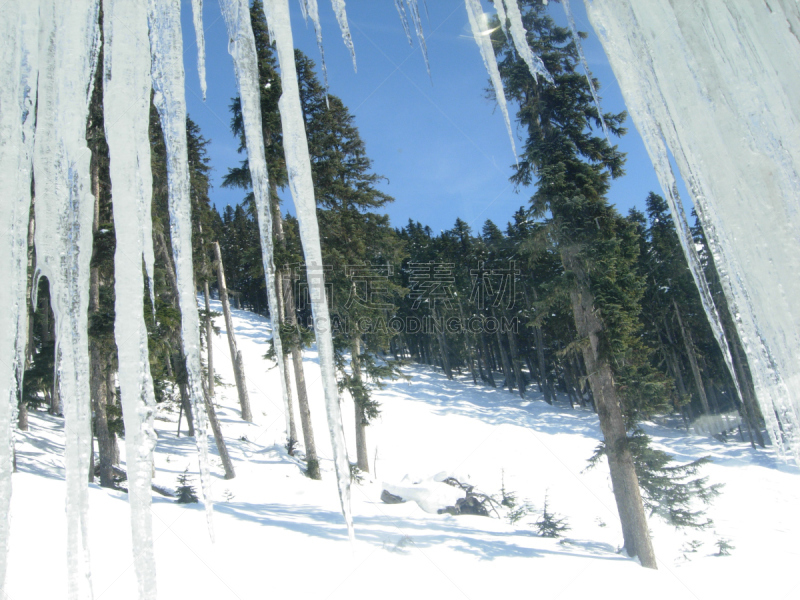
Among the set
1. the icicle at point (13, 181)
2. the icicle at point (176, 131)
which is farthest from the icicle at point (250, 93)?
the icicle at point (13, 181)

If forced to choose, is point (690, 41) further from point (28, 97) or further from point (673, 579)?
point (673, 579)

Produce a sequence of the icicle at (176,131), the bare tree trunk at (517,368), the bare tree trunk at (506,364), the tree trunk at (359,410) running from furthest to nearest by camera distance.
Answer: the bare tree trunk at (506,364), the bare tree trunk at (517,368), the tree trunk at (359,410), the icicle at (176,131)

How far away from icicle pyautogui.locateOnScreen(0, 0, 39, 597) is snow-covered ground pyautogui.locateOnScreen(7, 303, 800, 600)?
213cm

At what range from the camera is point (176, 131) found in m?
2.22

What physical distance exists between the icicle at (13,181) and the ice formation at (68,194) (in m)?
0.04

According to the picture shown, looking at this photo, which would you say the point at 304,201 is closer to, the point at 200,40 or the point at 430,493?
the point at 200,40

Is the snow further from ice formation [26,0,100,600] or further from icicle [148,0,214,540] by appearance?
ice formation [26,0,100,600]

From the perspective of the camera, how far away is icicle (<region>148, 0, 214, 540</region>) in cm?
219

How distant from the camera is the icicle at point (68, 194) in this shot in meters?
2.02

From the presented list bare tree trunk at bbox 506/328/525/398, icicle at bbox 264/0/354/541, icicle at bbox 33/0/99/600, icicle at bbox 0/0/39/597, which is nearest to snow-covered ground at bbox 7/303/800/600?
icicle at bbox 264/0/354/541

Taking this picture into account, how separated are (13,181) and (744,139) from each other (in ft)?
10.7

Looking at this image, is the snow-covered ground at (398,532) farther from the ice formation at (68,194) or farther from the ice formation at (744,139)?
the ice formation at (744,139)

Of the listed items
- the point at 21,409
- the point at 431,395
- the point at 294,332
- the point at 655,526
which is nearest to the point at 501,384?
the point at 431,395

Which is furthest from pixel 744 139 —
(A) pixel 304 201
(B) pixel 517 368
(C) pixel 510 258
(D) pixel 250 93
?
(B) pixel 517 368
